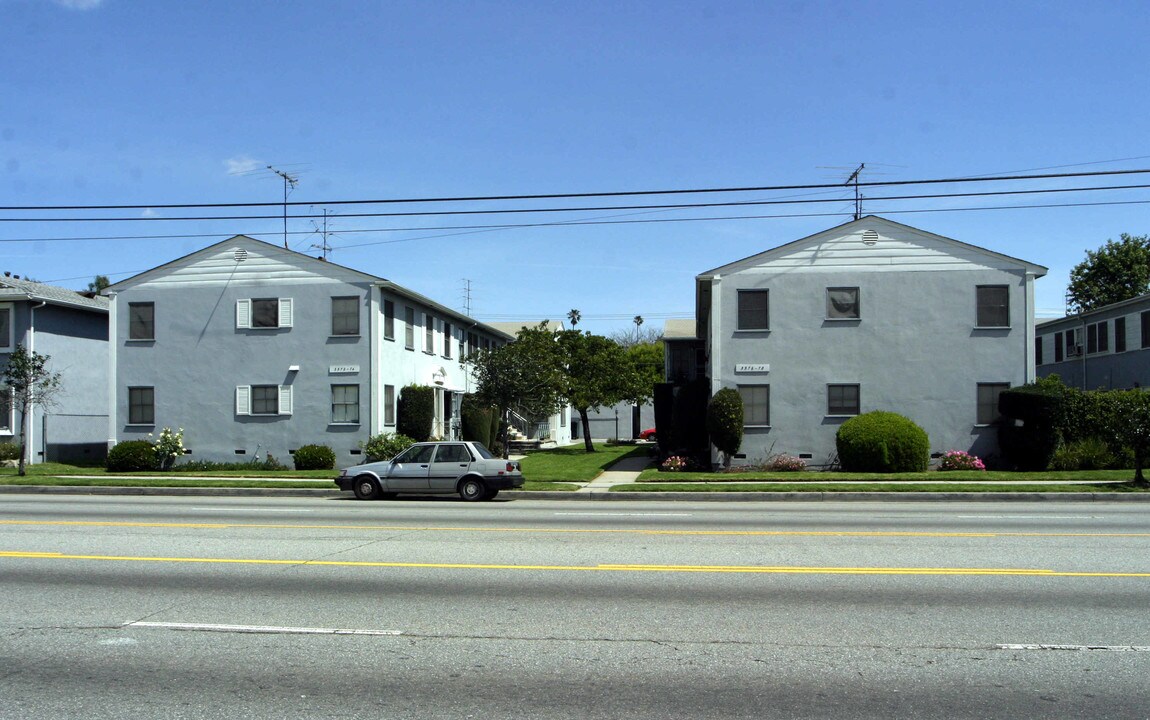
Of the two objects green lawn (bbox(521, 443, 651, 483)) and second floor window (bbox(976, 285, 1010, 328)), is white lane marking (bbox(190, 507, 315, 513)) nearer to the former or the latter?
green lawn (bbox(521, 443, 651, 483))

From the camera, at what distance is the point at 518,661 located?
6.79 metres

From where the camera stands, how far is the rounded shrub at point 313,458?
29.9 m

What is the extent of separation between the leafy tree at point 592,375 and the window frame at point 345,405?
437 inches

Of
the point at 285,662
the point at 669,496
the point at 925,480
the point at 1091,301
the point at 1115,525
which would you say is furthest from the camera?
the point at 1091,301

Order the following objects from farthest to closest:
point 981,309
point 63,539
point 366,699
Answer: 1. point 981,309
2. point 63,539
3. point 366,699

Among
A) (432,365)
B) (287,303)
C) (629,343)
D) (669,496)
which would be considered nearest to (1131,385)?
(669,496)

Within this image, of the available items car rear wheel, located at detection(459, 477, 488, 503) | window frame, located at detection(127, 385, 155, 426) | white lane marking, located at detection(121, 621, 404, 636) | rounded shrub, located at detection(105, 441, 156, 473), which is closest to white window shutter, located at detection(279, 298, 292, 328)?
window frame, located at detection(127, 385, 155, 426)

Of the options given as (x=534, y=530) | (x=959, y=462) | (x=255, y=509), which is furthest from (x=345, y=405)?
(x=959, y=462)

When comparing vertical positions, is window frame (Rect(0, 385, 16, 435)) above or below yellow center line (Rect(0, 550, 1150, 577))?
above

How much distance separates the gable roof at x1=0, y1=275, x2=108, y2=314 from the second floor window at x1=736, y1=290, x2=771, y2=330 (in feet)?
77.5

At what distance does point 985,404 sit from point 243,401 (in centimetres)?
2325

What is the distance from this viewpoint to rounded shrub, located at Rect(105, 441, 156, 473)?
2977 centimetres

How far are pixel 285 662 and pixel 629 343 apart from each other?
10443 centimetres

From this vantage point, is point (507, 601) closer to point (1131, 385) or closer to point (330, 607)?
point (330, 607)
